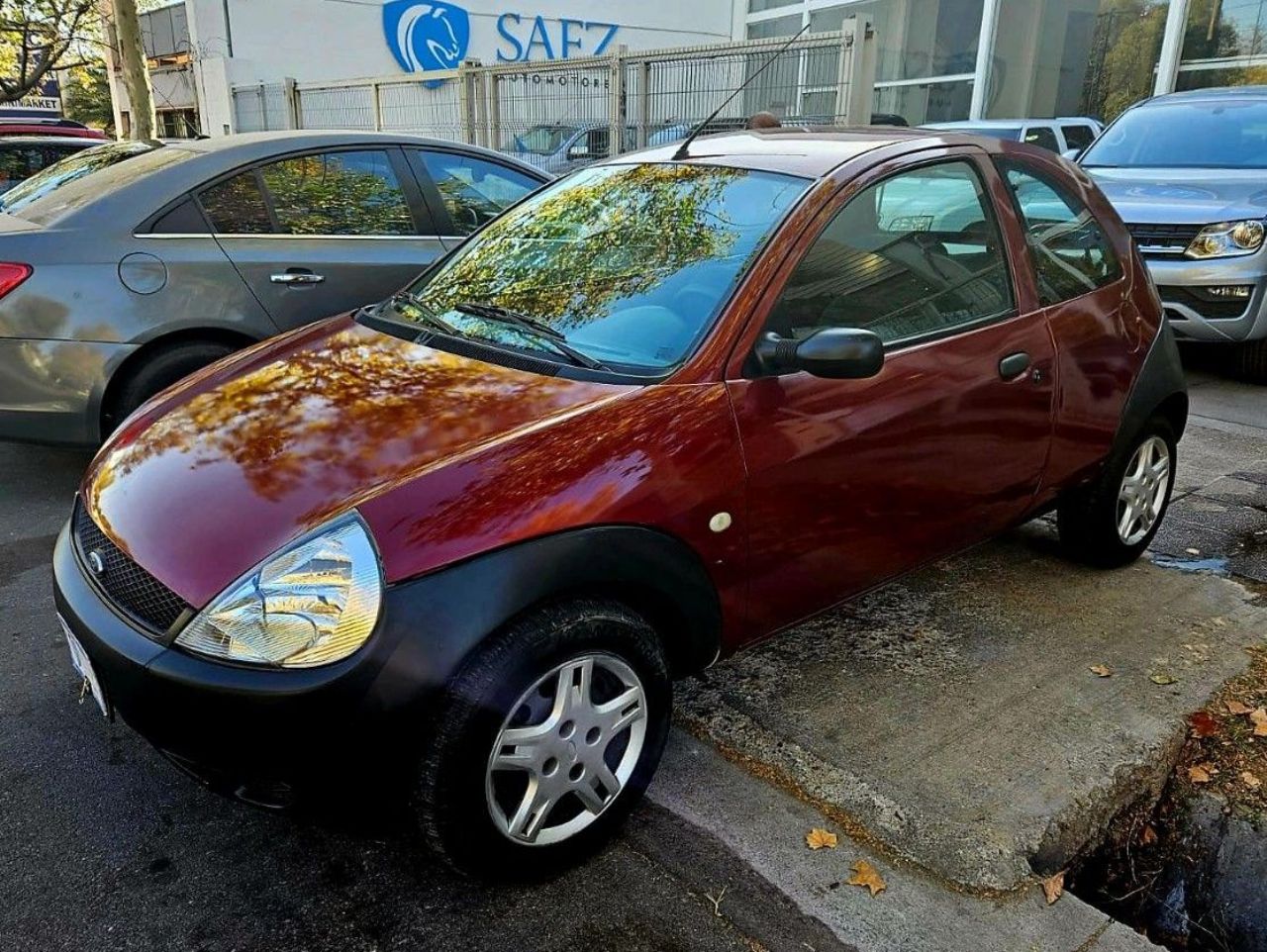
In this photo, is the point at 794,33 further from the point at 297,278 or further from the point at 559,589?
the point at 559,589

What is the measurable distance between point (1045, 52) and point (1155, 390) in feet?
52.5

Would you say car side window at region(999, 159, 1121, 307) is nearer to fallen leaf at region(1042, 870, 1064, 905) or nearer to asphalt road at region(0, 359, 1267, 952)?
fallen leaf at region(1042, 870, 1064, 905)

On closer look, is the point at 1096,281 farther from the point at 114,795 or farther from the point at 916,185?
the point at 114,795

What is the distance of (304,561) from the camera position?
1928mm

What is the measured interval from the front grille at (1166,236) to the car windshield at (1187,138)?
1.13m

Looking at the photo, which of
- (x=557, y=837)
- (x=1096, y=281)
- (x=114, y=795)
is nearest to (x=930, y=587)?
(x=1096, y=281)

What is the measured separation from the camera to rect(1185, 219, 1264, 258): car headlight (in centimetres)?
640

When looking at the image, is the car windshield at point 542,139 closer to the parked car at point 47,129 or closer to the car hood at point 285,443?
the parked car at point 47,129

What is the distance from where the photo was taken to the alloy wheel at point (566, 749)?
6.80 feet

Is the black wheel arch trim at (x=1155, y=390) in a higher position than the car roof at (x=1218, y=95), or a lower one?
lower

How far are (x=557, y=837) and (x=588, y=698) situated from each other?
0.34 metres

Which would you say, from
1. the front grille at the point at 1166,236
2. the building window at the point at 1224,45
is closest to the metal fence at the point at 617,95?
the front grille at the point at 1166,236

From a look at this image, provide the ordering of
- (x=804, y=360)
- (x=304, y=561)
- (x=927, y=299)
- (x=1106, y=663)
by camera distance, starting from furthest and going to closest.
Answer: (x=1106, y=663)
(x=927, y=299)
(x=804, y=360)
(x=304, y=561)

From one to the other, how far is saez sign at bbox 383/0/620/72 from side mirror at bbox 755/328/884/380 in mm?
19934
